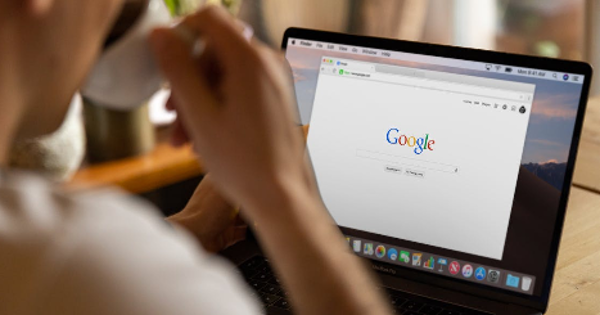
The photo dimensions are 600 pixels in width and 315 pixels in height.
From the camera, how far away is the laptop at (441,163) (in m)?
0.88

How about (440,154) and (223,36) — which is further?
(440,154)

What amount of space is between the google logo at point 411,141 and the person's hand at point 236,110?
0.46 meters

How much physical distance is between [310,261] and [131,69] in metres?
0.19

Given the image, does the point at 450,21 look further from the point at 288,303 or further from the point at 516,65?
the point at 288,303

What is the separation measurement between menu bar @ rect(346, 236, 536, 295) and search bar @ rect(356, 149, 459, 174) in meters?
0.10

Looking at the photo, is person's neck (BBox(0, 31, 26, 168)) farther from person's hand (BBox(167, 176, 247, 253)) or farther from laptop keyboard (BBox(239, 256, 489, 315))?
person's hand (BBox(167, 176, 247, 253))

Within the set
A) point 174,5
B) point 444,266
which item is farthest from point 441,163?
point 174,5

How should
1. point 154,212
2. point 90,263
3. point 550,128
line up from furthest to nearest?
point 550,128 < point 154,212 < point 90,263

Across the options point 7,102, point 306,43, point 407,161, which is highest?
point 7,102

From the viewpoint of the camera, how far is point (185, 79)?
18.3 inches

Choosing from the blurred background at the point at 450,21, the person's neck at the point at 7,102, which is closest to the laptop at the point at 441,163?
the person's neck at the point at 7,102

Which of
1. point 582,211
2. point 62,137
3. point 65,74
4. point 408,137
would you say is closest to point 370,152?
point 408,137

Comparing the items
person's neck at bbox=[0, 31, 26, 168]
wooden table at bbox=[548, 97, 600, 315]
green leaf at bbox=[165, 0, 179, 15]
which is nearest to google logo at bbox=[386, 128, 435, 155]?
wooden table at bbox=[548, 97, 600, 315]

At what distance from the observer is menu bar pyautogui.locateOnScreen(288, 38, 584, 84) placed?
2.91ft
